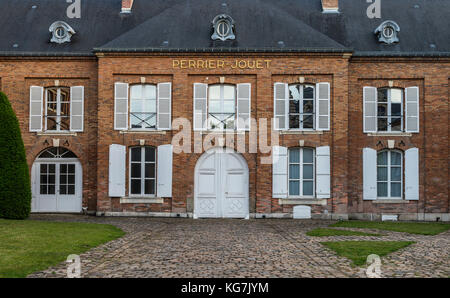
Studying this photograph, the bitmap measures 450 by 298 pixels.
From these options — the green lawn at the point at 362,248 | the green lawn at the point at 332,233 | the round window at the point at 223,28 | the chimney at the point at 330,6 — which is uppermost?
the chimney at the point at 330,6

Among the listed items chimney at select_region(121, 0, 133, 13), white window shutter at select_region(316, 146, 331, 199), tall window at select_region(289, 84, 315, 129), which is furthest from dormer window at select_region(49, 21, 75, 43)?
white window shutter at select_region(316, 146, 331, 199)

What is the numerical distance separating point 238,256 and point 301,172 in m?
9.79

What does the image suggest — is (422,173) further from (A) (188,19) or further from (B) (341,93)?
(A) (188,19)

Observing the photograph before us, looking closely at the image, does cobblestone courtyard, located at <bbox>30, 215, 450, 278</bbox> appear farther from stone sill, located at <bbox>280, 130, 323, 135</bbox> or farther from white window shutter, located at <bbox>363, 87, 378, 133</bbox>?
white window shutter, located at <bbox>363, 87, 378, 133</bbox>

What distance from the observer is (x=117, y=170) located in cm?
1867

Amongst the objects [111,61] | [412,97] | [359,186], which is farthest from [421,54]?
[111,61]

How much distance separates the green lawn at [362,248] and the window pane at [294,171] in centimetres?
737

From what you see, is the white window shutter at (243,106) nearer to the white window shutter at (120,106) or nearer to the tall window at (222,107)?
the tall window at (222,107)

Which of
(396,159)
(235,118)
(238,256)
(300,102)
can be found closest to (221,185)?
(235,118)

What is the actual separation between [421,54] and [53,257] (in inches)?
622

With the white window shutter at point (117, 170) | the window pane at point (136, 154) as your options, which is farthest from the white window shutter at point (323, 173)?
the white window shutter at point (117, 170)

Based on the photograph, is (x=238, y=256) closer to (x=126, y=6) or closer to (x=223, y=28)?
(x=223, y=28)

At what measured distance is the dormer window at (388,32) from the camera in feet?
64.7

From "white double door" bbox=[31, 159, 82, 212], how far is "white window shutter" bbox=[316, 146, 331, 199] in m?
9.26
